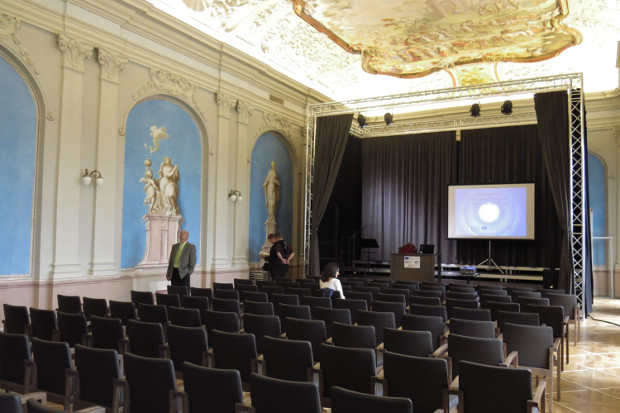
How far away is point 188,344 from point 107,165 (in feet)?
16.7

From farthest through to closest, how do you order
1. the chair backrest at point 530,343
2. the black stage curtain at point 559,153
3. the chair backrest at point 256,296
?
1. the black stage curtain at point 559,153
2. the chair backrest at point 256,296
3. the chair backrest at point 530,343

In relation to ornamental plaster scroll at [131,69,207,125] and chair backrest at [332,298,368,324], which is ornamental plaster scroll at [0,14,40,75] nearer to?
ornamental plaster scroll at [131,69,207,125]

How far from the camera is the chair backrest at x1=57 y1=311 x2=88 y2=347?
14.3 feet

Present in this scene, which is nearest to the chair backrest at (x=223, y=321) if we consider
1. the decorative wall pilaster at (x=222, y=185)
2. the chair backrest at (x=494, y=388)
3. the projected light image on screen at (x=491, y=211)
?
the chair backrest at (x=494, y=388)

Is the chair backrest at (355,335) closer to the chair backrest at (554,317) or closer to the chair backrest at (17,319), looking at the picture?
the chair backrest at (554,317)

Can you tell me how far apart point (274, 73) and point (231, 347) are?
9127mm

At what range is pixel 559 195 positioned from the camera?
31.5ft

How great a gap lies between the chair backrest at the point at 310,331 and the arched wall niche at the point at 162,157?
16.9ft

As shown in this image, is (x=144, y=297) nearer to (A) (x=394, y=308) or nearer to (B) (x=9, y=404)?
(A) (x=394, y=308)

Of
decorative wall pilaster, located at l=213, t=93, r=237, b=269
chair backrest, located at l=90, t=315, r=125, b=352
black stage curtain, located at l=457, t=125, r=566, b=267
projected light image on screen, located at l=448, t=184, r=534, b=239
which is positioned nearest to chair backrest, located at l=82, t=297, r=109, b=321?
chair backrest, located at l=90, t=315, r=125, b=352

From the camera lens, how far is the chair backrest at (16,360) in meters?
3.32

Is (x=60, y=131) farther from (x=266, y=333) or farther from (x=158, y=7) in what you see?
(x=266, y=333)

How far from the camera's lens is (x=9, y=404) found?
2.10 m

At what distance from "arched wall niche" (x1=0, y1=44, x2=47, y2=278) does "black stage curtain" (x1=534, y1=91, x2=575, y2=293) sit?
8.92m
